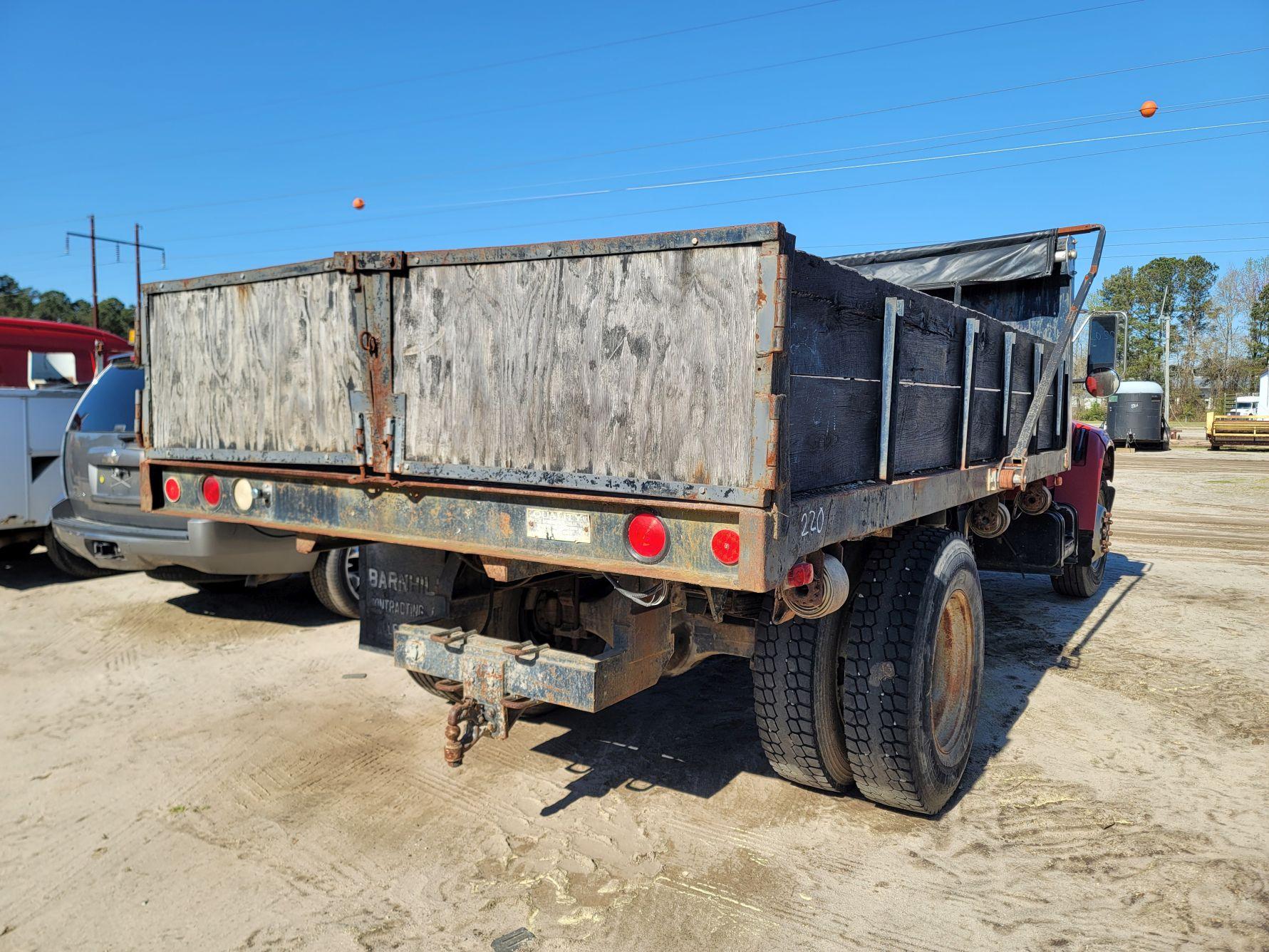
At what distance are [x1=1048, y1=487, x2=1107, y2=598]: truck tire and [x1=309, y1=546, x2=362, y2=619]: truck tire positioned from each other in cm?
559

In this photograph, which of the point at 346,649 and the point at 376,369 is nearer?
the point at 376,369

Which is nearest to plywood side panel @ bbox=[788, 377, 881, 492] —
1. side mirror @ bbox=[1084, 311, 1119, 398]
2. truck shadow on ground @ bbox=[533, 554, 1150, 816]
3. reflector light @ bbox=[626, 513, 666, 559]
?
reflector light @ bbox=[626, 513, 666, 559]

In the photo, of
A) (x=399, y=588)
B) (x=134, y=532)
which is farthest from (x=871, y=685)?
(x=134, y=532)

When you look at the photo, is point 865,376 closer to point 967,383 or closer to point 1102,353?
point 967,383

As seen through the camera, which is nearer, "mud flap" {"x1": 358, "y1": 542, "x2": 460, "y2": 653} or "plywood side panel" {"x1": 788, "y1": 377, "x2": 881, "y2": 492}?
"plywood side panel" {"x1": 788, "y1": 377, "x2": 881, "y2": 492}

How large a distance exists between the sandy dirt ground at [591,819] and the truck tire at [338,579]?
504mm

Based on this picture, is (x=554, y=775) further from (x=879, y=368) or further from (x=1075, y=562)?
(x=1075, y=562)

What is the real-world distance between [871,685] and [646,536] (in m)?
A: 1.24

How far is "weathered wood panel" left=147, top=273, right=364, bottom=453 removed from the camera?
318 cm

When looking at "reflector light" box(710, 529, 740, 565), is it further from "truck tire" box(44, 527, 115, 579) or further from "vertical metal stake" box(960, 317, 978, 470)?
"truck tire" box(44, 527, 115, 579)

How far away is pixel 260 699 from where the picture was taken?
15.6 feet

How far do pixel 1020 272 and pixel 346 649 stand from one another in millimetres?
5267

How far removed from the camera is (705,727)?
4.37 metres

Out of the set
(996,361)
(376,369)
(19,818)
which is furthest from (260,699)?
(996,361)
